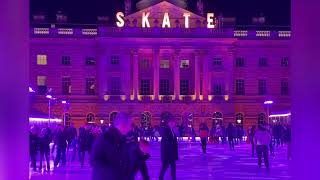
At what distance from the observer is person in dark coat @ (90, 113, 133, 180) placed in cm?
728

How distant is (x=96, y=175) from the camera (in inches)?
291

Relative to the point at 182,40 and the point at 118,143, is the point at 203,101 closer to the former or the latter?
the point at 182,40

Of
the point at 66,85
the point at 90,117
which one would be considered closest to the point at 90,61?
the point at 66,85

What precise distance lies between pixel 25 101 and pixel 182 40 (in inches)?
2727

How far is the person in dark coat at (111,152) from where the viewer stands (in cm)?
728

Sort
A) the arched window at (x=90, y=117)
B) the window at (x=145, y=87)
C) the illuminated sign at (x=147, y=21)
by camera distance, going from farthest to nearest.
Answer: the window at (x=145, y=87), the illuminated sign at (x=147, y=21), the arched window at (x=90, y=117)

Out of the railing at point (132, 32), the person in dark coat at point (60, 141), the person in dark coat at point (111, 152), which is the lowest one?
the person in dark coat at point (60, 141)

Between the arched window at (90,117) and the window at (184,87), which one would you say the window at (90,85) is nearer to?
the arched window at (90,117)

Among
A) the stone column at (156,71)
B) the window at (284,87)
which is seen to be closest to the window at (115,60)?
the stone column at (156,71)

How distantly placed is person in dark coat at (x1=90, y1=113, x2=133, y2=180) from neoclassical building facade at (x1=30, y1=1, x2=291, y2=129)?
217 ft

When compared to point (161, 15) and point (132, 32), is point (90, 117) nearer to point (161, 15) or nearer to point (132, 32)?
point (132, 32)

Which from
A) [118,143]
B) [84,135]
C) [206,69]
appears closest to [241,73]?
[206,69]

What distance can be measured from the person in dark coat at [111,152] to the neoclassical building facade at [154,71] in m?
66.0

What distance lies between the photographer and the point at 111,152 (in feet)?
23.9
